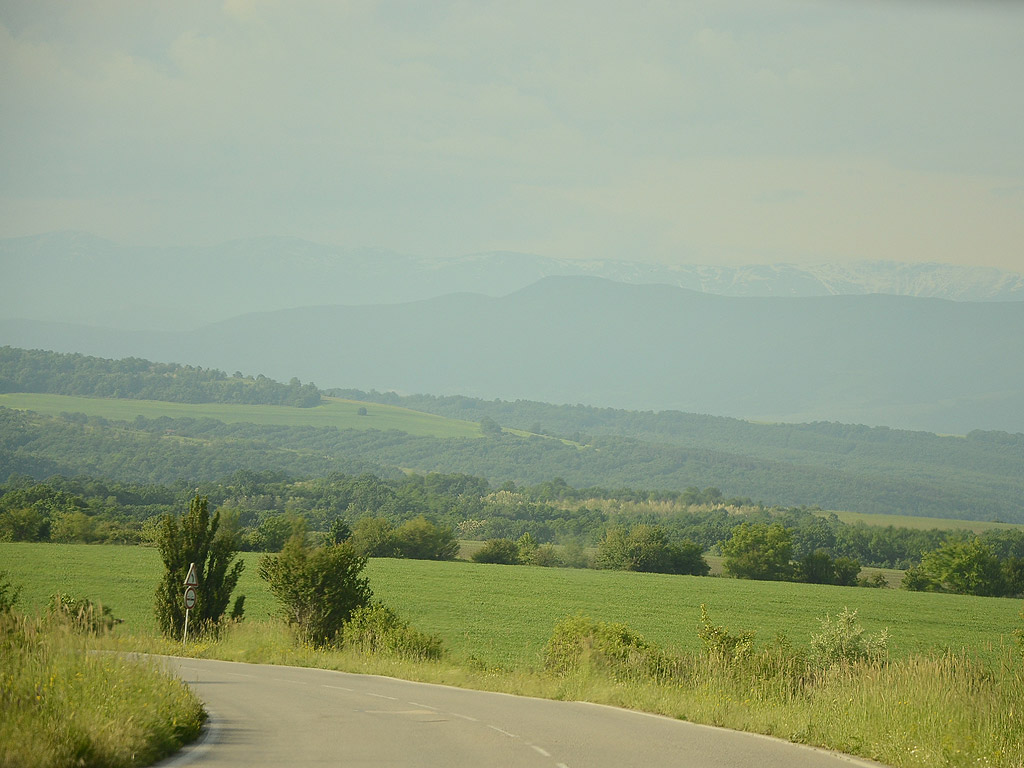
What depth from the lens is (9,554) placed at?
70750 millimetres

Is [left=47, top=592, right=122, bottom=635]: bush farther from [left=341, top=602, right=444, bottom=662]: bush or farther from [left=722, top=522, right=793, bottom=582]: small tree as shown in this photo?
[left=722, top=522, right=793, bottom=582]: small tree

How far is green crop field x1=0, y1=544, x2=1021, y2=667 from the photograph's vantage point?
5203 cm

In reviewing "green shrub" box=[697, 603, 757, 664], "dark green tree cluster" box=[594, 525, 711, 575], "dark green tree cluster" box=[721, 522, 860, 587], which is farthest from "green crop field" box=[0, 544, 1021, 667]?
"green shrub" box=[697, 603, 757, 664]

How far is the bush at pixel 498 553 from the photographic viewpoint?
93.6 m

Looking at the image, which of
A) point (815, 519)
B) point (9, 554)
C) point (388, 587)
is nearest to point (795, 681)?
point (388, 587)

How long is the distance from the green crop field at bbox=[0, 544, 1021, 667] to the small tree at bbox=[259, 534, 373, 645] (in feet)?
45.6

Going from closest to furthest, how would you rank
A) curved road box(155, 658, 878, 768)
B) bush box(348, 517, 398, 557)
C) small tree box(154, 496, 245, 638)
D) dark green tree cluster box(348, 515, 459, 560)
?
curved road box(155, 658, 878, 768) → small tree box(154, 496, 245, 638) → bush box(348, 517, 398, 557) → dark green tree cluster box(348, 515, 459, 560)

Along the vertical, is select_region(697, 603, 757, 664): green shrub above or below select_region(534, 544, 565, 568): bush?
above

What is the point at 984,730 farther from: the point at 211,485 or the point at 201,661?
the point at 211,485

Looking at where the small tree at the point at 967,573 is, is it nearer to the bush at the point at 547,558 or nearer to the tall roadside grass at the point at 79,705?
the bush at the point at 547,558

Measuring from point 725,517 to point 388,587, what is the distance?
348ft

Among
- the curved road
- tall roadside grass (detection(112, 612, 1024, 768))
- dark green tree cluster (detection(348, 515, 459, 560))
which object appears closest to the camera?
the curved road

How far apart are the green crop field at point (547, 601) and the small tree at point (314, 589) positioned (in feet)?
45.6

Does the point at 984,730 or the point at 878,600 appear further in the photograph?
the point at 878,600
